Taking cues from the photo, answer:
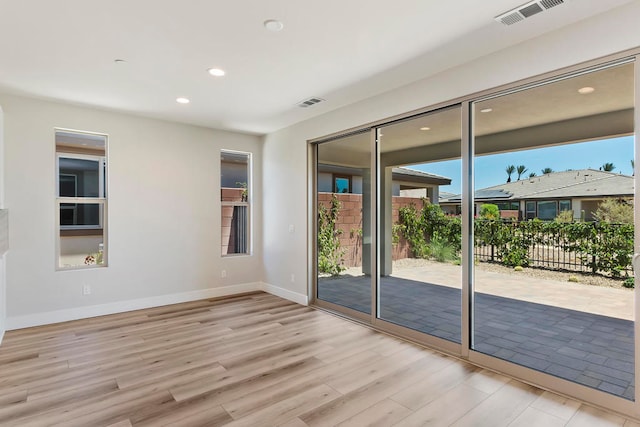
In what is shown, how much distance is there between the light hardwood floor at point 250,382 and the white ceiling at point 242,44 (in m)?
2.71

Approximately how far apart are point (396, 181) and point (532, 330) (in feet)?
6.89

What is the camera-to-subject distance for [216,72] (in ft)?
11.2

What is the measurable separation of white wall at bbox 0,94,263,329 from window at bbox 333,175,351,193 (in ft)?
5.38

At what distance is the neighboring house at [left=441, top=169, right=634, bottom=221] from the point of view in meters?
2.57

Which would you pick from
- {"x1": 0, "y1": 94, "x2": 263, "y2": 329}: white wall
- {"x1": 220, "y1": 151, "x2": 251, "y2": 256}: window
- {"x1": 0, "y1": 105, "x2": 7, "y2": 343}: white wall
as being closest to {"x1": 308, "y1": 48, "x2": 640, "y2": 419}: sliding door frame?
{"x1": 220, "y1": 151, "x2": 251, "y2": 256}: window

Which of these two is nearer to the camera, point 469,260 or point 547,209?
point 547,209

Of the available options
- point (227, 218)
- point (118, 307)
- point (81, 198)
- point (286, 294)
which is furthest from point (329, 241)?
point (81, 198)

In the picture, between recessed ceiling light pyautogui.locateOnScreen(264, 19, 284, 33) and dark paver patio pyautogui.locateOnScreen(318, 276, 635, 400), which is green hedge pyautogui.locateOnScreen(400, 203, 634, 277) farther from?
recessed ceiling light pyautogui.locateOnScreen(264, 19, 284, 33)

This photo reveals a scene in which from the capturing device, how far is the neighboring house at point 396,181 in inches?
150

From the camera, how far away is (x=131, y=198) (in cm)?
485

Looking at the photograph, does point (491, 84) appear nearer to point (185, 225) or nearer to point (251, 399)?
point (251, 399)

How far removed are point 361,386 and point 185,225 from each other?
12.2ft

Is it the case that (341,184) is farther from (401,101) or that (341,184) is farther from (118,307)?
(118,307)

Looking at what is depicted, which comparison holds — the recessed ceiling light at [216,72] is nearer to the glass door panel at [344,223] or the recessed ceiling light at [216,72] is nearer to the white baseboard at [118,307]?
the glass door panel at [344,223]
